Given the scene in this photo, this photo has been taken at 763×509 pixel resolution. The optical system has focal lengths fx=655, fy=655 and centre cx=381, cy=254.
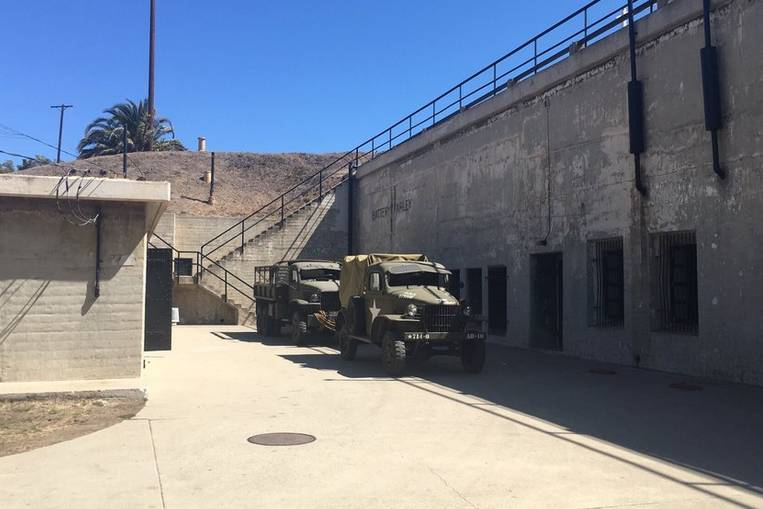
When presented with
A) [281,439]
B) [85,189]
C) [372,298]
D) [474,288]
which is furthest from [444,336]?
[474,288]

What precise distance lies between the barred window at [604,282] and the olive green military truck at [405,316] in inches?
141

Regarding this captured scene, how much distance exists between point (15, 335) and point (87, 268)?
1.49 metres

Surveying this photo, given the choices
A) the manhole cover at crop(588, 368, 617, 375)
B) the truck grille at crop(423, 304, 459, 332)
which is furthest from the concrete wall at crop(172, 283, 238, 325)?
the manhole cover at crop(588, 368, 617, 375)

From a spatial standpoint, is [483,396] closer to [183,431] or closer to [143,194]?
[183,431]

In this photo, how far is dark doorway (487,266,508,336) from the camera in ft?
66.2

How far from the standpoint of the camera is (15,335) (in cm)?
1046

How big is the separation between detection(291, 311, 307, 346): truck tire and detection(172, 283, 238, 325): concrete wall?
10.2 m

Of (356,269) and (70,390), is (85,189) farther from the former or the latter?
(356,269)

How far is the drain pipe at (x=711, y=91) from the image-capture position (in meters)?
12.3

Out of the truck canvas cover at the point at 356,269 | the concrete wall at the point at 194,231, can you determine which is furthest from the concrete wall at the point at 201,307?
the truck canvas cover at the point at 356,269

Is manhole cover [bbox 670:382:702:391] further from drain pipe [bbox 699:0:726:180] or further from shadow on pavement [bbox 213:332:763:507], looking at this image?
drain pipe [bbox 699:0:726:180]

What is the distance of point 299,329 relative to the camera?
19.5 meters

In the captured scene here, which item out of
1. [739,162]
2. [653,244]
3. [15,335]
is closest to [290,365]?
[15,335]

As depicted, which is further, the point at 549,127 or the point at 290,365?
the point at 549,127
